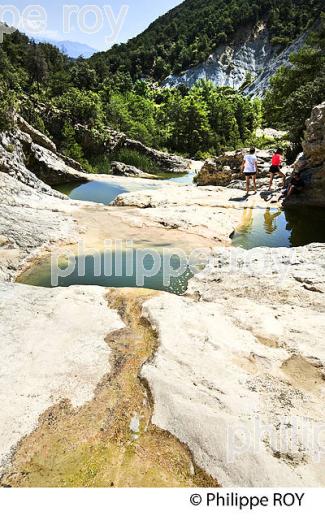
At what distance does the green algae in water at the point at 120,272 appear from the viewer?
24.2ft

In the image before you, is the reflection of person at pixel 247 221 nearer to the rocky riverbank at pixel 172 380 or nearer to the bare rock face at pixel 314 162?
the bare rock face at pixel 314 162

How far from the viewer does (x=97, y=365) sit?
429cm

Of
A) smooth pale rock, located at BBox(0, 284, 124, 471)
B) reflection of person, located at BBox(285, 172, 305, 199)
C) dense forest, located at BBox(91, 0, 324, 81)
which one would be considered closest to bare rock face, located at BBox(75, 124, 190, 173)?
reflection of person, located at BBox(285, 172, 305, 199)

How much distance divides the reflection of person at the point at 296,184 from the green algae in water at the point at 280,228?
2.73 feet

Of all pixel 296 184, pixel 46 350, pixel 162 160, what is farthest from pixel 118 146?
pixel 46 350

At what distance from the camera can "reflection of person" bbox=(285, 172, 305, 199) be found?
44.0 feet

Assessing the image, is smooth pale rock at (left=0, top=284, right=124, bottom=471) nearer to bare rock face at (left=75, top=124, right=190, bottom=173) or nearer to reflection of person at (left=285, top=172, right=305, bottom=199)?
reflection of person at (left=285, top=172, right=305, bottom=199)

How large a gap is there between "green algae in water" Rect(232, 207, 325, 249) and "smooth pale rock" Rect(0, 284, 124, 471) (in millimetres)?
5637

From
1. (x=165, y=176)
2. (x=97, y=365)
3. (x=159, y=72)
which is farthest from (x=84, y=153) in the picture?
(x=159, y=72)

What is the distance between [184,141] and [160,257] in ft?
130

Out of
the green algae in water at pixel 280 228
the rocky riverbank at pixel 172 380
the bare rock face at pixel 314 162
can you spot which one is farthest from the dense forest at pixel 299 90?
the rocky riverbank at pixel 172 380

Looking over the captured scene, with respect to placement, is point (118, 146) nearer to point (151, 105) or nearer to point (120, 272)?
point (151, 105)
